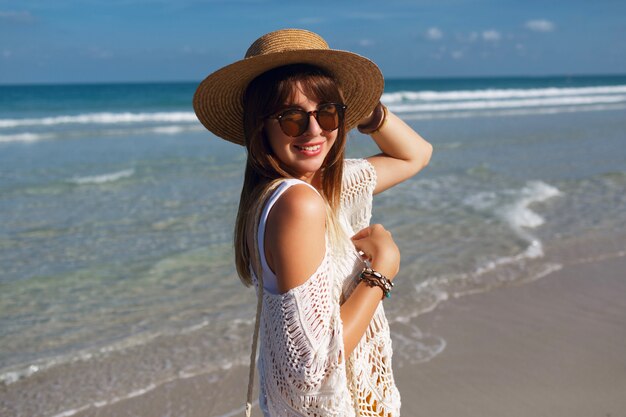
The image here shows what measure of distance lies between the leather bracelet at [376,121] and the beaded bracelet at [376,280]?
63cm

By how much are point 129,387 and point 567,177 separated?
27.4ft

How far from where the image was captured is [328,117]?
6.04 ft

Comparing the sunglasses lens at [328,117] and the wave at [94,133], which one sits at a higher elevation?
the sunglasses lens at [328,117]

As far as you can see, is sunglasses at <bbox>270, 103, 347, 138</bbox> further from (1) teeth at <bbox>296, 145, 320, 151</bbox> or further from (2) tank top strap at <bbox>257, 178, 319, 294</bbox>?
(2) tank top strap at <bbox>257, 178, 319, 294</bbox>

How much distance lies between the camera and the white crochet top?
5.17ft

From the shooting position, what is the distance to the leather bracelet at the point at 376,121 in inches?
87.3

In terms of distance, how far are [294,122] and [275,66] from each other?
15 centimetres

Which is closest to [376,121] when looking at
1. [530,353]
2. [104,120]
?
[530,353]

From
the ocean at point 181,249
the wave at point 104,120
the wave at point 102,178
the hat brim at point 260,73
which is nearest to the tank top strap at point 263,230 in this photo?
the hat brim at point 260,73

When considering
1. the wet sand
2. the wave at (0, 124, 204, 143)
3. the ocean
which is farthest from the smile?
the wave at (0, 124, 204, 143)

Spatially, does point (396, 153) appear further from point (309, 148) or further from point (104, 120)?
point (104, 120)

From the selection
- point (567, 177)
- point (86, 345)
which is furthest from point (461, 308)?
point (567, 177)

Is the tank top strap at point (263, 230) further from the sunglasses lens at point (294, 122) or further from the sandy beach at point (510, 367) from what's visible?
the sandy beach at point (510, 367)

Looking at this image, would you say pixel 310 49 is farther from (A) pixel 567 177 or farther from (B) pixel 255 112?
(A) pixel 567 177
